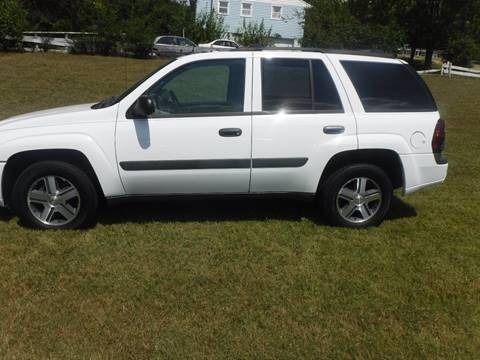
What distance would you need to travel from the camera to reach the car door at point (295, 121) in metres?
4.49

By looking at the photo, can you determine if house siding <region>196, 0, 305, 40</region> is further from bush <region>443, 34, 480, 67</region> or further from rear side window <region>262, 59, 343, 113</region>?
rear side window <region>262, 59, 343, 113</region>

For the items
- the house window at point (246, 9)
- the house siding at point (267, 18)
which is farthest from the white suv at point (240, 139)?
the house window at point (246, 9)

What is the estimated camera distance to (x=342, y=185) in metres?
4.75

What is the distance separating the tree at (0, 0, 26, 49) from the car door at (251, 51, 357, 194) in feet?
78.2

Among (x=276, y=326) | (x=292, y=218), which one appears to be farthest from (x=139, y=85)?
(x=276, y=326)

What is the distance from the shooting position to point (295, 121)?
4.50 metres

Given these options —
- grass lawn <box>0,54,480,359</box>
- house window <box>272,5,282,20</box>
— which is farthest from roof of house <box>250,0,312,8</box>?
grass lawn <box>0,54,480,359</box>

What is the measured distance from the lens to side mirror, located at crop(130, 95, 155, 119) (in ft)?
13.9

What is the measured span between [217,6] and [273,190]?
3618 centimetres

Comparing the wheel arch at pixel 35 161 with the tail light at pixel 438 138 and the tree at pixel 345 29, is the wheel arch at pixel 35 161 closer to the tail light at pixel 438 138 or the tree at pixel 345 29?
the tail light at pixel 438 138

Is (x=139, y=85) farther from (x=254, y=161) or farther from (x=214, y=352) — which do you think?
(x=214, y=352)

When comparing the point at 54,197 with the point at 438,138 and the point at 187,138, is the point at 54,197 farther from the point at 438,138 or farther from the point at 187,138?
the point at 438,138

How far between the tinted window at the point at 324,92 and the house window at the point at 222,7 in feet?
117

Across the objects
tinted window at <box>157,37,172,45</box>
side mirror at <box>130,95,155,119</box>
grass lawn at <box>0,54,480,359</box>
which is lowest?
grass lawn at <box>0,54,480,359</box>
